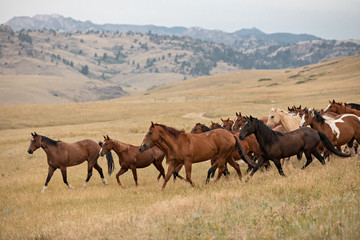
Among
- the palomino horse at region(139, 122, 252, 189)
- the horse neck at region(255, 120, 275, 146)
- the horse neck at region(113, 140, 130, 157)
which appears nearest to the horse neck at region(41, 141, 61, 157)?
the horse neck at region(113, 140, 130, 157)

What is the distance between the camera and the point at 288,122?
16.6 m

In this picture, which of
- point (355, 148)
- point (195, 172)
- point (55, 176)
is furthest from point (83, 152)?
point (355, 148)

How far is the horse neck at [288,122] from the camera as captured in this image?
651 inches

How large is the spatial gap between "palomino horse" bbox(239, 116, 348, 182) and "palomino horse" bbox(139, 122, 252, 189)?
3.73ft

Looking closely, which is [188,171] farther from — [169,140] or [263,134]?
[263,134]

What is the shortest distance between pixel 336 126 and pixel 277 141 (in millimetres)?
3563

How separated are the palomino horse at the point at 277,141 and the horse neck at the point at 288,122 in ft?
13.7

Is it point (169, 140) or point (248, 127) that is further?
point (169, 140)

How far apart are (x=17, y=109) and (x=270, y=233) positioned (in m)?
72.4

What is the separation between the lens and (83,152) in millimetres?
15867

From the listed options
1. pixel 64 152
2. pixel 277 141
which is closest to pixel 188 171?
pixel 277 141

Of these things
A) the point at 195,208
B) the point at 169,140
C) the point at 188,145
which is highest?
the point at 169,140

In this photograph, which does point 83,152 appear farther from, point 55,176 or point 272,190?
point 272,190

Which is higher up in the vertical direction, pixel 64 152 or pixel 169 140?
pixel 169 140
